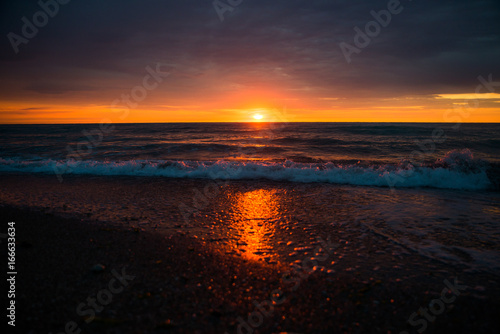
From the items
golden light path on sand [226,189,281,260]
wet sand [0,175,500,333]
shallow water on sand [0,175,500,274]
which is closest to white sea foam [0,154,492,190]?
shallow water on sand [0,175,500,274]

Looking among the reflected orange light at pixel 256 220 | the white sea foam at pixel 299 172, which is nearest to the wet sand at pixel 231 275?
the reflected orange light at pixel 256 220

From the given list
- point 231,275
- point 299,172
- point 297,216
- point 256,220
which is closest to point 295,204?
point 297,216

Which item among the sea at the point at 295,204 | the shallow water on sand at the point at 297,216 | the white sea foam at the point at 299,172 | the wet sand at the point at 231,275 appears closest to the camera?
the wet sand at the point at 231,275

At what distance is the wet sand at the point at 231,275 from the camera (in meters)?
→ 2.84

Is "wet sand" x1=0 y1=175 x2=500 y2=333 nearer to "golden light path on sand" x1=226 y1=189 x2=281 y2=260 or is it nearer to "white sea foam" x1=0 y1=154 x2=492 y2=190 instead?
"golden light path on sand" x1=226 y1=189 x2=281 y2=260

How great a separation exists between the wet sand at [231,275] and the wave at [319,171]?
181 inches

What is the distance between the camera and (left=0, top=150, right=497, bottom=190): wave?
10.2 meters

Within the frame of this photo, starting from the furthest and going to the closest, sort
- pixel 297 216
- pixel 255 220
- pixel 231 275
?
pixel 297 216 → pixel 255 220 → pixel 231 275

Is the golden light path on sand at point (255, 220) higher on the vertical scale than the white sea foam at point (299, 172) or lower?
lower

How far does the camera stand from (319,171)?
11320 millimetres

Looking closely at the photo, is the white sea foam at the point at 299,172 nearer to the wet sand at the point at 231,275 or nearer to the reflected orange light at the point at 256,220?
the reflected orange light at the point at 256,220

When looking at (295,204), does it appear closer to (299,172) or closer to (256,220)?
(256,220)

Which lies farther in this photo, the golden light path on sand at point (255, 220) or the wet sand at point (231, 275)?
the golden light path on sand at point (255, 220)

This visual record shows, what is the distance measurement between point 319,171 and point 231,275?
846 centimetres
